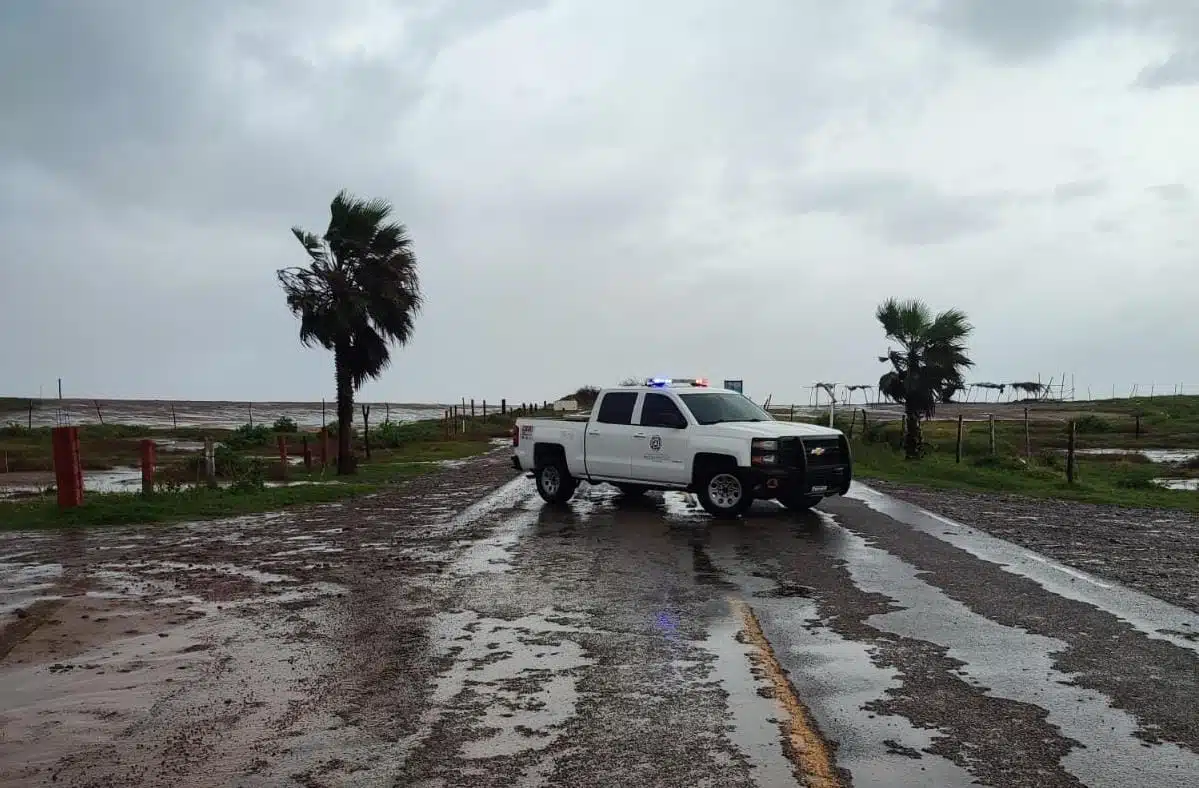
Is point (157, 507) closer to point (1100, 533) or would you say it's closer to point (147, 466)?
point (147, 466)

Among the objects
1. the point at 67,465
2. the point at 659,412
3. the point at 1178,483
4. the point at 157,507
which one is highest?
the point at 659,412

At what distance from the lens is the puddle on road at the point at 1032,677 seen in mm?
4672

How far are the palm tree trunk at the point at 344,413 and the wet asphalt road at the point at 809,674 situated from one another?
15904 millimetres

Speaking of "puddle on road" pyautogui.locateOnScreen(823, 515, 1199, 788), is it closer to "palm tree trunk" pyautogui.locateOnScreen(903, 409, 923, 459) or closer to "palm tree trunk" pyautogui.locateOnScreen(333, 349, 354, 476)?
"palm tree trunk" pyautogui.locateOnScreen(333, 349, 354, 476)

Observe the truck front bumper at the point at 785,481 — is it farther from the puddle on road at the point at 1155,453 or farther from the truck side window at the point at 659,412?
the puddle on road at the point at 1155,453

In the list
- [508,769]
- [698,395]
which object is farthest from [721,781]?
[698,395]

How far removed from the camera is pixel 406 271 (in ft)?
89.9

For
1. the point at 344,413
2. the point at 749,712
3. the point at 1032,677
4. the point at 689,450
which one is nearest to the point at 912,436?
the point at 344,413

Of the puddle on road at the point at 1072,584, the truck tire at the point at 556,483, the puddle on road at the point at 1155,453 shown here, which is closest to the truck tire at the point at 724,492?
the puddle on road at the point at 1072,584

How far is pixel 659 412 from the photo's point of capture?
16.5m

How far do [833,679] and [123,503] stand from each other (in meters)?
14.7

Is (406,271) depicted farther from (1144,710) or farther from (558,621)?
(1144,710)

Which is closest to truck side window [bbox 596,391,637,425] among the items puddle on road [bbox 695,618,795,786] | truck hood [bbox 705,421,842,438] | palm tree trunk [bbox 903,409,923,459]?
truck hood [bbox 705,421,842,438]

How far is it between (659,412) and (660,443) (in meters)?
0.57
